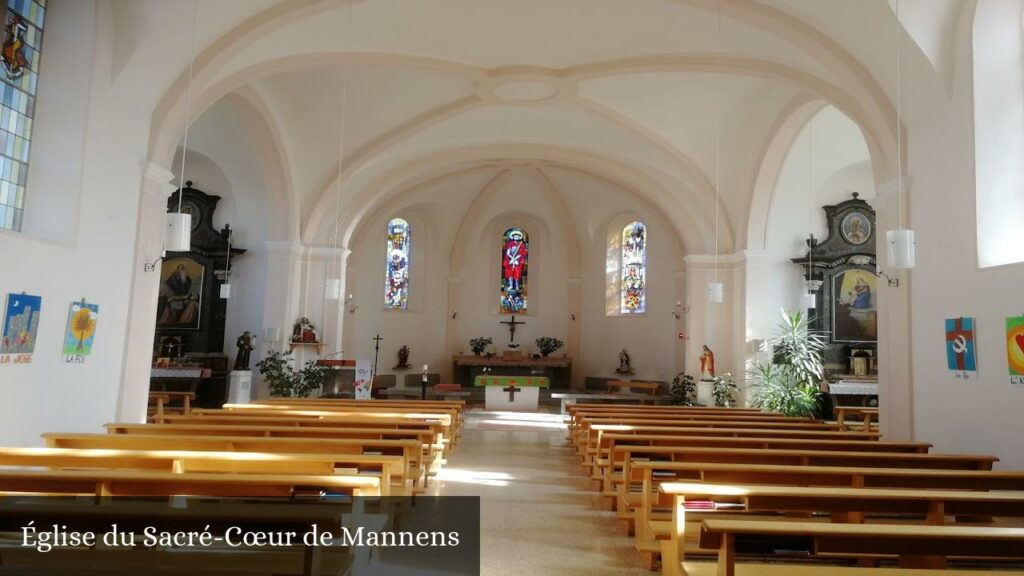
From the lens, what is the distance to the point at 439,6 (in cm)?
900

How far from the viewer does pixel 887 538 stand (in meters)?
2.63

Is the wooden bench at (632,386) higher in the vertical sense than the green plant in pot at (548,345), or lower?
lower

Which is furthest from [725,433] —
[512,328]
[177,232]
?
[512,328]

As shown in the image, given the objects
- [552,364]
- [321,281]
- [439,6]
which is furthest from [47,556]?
[552,364]

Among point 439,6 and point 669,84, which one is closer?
point 439,6

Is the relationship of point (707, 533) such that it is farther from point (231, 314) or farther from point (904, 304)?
point (231, 314)

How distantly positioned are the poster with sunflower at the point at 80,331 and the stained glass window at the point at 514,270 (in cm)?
1465

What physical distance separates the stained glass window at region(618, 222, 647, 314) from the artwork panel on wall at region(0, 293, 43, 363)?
50.6 feet

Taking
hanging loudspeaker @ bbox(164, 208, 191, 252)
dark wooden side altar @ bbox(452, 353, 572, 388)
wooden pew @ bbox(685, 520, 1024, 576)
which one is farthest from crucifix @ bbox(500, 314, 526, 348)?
wooden pew @ bbox(685, 520, 1024, 576)

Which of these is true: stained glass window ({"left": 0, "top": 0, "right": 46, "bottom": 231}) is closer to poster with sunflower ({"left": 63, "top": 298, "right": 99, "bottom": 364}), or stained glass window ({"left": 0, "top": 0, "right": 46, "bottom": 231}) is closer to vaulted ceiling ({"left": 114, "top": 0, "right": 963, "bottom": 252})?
vaulted ceiling ({"left": 114, "top": 0, "right": 963, "bottom": 252})

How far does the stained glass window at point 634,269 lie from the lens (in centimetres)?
1930

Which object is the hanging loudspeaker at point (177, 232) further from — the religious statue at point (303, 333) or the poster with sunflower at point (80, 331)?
the religious statue at point (303, 333)

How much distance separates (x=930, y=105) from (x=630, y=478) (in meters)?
5.36

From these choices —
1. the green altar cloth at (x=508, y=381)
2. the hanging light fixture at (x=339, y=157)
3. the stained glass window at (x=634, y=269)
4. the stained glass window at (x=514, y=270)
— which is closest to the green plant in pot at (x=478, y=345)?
the stained glass window at (x=514, y=270)
